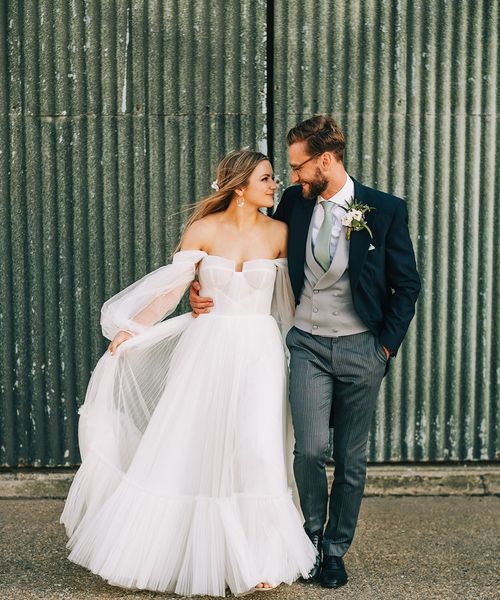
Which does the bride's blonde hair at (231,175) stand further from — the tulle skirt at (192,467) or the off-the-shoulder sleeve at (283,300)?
the tulle skirt at (192,467)

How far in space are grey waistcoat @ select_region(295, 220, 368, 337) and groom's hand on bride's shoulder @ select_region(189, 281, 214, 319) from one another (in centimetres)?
53

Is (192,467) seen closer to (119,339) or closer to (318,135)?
(119,339)

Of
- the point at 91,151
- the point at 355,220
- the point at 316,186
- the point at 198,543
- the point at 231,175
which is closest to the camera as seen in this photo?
the point at 198,543

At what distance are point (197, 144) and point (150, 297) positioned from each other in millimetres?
1502

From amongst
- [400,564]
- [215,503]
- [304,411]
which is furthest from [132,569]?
[400,564]

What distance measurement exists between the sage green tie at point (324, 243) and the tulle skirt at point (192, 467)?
43 centimetres

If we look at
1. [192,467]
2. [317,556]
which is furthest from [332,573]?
[192,467]

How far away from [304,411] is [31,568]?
1634 mm

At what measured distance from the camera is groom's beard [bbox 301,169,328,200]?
433cm

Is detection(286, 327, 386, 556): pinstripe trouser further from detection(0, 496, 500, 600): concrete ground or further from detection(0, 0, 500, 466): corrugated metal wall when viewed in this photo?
detection(0, 0, 500, 466): corrugated metal wall

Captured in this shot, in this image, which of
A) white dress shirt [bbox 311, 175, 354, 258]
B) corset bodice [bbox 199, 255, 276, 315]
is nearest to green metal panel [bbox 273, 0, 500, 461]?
white dress shirt [bbox 311, 175, 354, 258]

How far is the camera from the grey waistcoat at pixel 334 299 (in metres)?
4.27

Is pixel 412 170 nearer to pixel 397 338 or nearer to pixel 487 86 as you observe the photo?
pixel 487 86

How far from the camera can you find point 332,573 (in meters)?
4.36
